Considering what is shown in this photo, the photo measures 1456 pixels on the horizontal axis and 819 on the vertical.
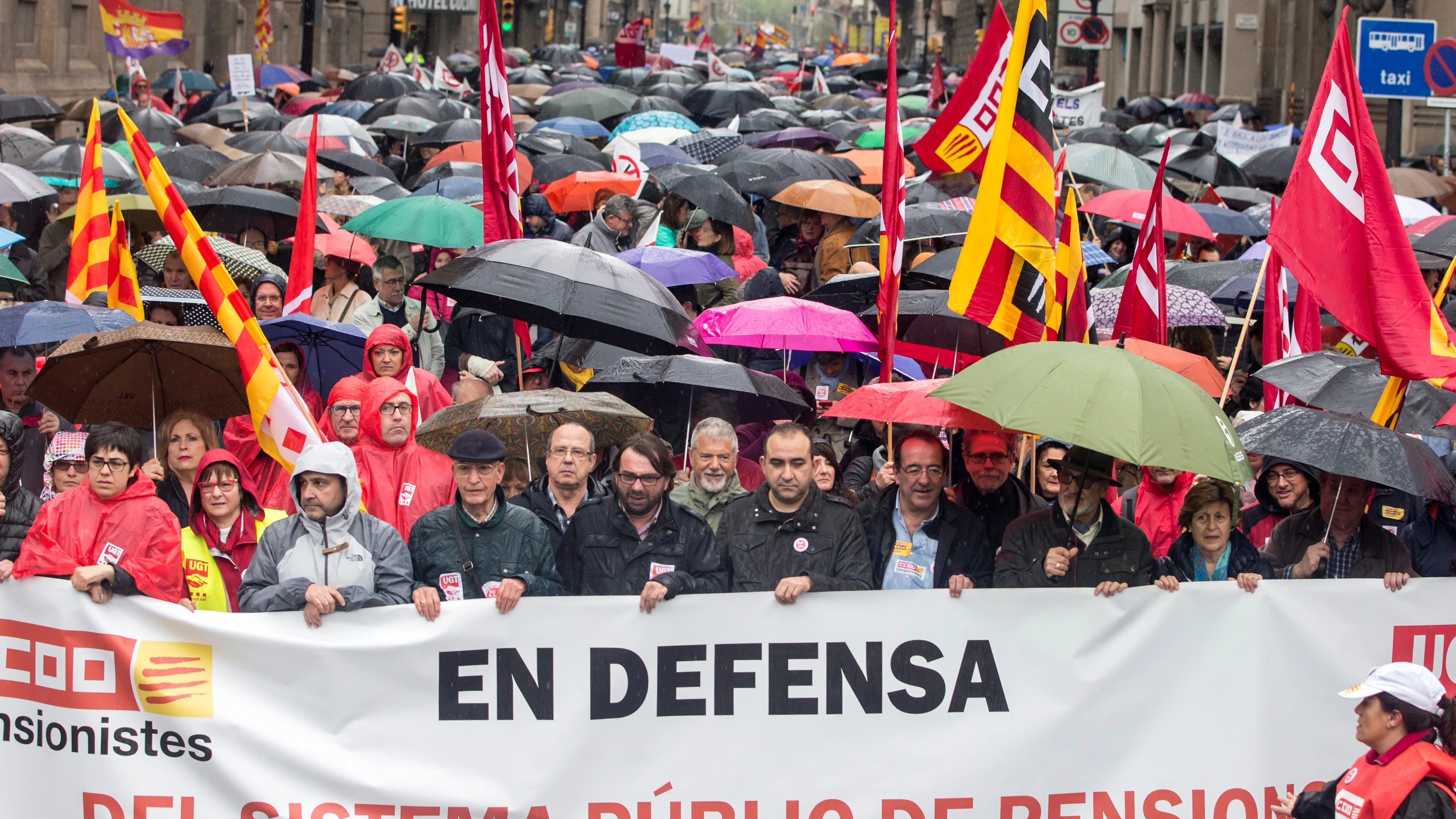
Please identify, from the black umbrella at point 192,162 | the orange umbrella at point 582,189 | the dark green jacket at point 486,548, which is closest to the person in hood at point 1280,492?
the dark green jacket at point 486,548

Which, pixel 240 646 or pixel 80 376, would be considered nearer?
pixel 240 646

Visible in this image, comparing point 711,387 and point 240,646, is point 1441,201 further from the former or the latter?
point 240,646

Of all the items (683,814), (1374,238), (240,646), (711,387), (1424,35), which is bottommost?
(683,814)

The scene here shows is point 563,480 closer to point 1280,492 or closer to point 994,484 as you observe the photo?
point 994,484

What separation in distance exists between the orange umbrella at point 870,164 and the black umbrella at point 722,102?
23.5 feet

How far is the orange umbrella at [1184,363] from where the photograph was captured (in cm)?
794

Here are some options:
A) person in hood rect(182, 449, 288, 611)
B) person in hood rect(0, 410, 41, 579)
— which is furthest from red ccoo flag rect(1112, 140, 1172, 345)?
person in hood rect(0, 410, 41, 579)

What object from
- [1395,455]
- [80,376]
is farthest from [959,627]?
[80,376]

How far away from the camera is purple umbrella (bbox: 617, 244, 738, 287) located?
9719 millimetres

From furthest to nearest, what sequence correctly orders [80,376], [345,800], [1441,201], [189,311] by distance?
[1441,201]
[189,311]
[80,376]
[345,800]

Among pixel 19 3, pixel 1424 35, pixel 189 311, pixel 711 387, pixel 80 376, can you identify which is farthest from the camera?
pixel 19 3

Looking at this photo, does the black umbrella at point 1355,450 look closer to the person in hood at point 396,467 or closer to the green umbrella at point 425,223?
the person in hood at point 396,467

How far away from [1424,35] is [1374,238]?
35.4 feet

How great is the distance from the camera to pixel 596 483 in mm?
7109
